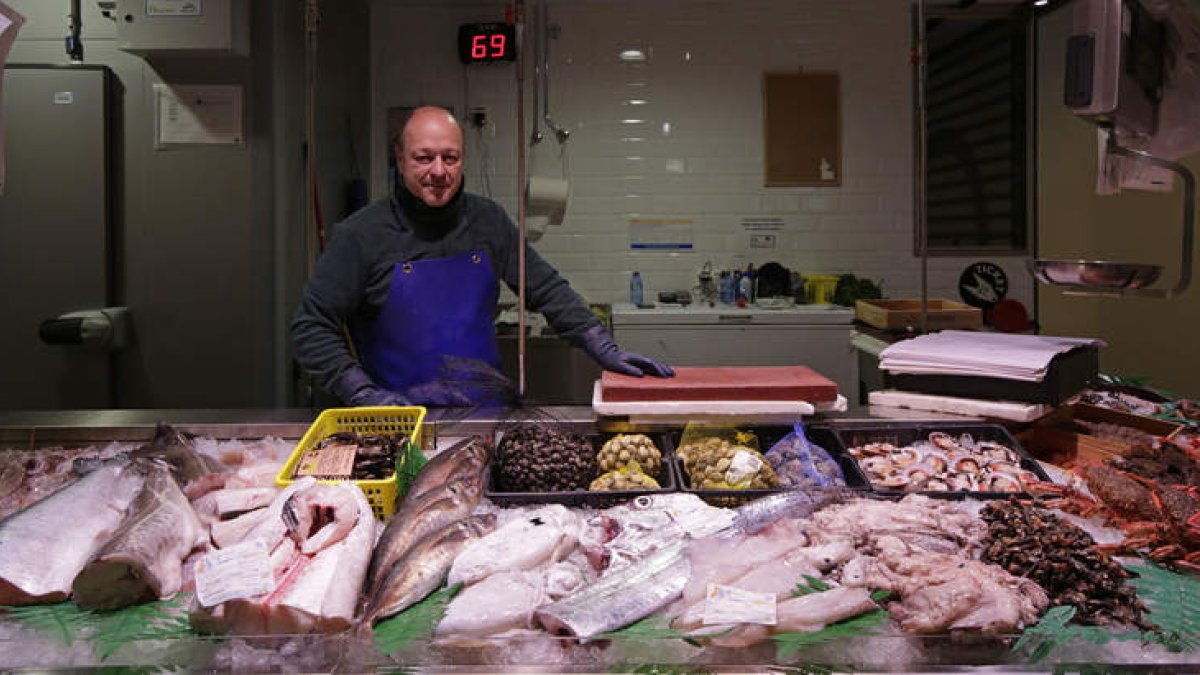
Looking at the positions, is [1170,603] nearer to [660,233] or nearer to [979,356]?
[979,356]

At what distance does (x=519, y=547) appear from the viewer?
5.12 ft

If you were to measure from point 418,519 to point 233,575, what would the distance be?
38 centimetres

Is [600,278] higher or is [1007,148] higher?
[1007,148]

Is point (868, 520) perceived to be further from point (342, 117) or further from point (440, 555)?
point (342, 117)

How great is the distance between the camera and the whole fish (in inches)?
69.7

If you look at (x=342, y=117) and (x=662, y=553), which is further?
(x=342, y=117)

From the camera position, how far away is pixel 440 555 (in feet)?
5.00

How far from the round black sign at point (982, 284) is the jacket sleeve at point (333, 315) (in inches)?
198

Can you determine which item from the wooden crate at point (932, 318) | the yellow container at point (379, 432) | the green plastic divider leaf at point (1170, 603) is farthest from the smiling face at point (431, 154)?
the wooden crate at point (932, 318)

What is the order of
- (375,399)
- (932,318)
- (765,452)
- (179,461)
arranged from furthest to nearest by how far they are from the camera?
(932,318) < (375,399) < (765,452) < (179,461)

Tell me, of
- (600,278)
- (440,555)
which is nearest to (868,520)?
(440,555)

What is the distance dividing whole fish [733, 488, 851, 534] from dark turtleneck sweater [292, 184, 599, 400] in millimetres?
1550

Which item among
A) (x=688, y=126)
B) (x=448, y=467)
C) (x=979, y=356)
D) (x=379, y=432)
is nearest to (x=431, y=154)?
(x=379, y=432)

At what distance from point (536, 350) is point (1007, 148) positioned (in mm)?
4009
